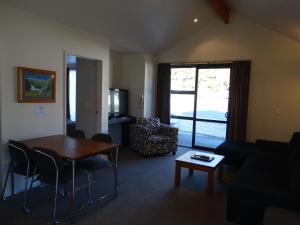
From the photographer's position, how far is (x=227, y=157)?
4.30 meters

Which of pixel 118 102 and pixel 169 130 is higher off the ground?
pixel 118 102

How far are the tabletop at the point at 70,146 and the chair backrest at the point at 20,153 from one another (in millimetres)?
168

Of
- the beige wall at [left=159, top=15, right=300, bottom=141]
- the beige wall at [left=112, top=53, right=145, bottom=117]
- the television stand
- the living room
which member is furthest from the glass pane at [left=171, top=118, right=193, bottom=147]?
the beige wall at [left=159, top=15, right=300, bottom=141]

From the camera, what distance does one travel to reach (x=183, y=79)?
248 inches

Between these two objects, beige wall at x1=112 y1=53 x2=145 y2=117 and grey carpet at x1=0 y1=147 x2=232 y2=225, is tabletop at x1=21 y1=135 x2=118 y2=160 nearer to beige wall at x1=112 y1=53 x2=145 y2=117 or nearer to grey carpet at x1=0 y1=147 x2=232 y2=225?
grey carpet at x1=0 y1=147 x2=232 y2=225

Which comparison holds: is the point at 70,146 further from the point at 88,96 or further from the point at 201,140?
the point at 201,140

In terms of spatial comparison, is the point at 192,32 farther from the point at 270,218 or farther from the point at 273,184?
the point at 270,218

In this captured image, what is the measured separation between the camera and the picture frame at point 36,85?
10.6 ft

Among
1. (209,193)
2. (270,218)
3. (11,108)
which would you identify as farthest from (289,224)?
(11,108)

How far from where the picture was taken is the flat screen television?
18.8ft

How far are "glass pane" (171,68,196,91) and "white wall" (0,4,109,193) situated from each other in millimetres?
2812

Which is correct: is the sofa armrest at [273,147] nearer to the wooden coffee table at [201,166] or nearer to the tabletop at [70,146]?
the wooden coffee table at [201,166]

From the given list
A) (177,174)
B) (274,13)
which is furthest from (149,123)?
(274,13)

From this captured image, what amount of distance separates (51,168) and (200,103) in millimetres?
4285
